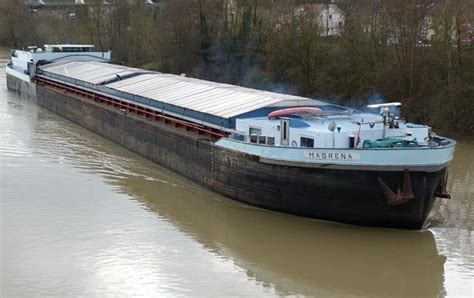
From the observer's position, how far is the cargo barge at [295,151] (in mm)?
13391

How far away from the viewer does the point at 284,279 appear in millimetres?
11812

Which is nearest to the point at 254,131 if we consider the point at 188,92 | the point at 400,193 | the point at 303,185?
the point at 303,185

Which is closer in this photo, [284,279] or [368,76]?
[284,279]

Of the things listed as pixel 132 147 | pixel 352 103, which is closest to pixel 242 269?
pixel 132 147

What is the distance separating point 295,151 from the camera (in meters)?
14.2

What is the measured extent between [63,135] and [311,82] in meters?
13.7

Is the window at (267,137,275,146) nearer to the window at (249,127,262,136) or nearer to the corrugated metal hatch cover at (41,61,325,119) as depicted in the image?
the window at (249,127,262,136)

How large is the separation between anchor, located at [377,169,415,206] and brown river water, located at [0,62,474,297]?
86 cm

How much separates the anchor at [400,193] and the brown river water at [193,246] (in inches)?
34.0

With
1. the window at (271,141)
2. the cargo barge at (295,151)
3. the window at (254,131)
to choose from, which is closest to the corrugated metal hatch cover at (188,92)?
the cargo barge at (295,151)

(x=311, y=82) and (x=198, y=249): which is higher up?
(x=311, y=82)

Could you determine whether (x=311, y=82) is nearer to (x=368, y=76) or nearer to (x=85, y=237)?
(x=368, y=76)

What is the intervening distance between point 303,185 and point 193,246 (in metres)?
2.78

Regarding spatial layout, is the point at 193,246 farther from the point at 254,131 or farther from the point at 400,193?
the point at 400,193
